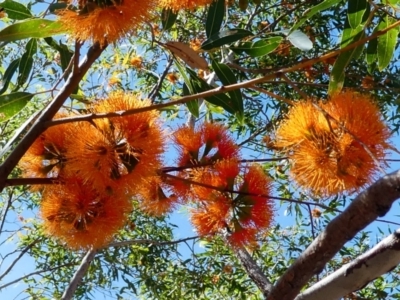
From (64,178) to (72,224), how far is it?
0.14 metres

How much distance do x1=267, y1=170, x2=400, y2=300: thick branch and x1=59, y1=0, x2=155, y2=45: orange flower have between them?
1.73 ft

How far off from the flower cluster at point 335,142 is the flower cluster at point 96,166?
11.4 inches

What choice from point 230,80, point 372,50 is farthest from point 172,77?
point 230,80

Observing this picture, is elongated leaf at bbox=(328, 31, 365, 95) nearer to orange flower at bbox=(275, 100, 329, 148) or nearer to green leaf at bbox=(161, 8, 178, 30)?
orange flower at bbox=(275, 100, 329, 148)

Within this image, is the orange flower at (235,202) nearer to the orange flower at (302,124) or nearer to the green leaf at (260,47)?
the orange flower at (302,124)

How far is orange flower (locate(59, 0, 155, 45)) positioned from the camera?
45.1 inches

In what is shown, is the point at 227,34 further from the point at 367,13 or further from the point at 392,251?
the point at 392,251

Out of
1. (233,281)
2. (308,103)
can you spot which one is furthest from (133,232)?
(308,103)

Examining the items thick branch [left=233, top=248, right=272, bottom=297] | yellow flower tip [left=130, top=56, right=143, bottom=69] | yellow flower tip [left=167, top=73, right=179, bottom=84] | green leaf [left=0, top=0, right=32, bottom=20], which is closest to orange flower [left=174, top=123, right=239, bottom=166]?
green leaf [left=0, top=0, right=32, bottom=20]

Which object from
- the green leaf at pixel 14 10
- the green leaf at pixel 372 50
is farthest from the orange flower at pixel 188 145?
the green leaf at pixel 372 50

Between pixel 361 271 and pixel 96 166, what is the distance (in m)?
0.57

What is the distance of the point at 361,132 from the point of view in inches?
49.6

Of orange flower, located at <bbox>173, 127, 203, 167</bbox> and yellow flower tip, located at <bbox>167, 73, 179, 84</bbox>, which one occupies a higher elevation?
yellow flower tip, located at <bbox>167, 73, 179, 84</bbox>

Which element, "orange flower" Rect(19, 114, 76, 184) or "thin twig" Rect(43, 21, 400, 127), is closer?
"thin twig" Rect(43, 21, 400, 127)
